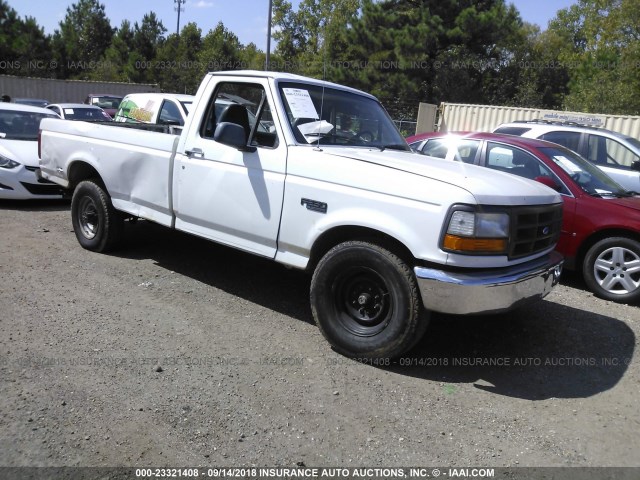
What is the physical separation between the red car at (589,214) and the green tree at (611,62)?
2297 cm

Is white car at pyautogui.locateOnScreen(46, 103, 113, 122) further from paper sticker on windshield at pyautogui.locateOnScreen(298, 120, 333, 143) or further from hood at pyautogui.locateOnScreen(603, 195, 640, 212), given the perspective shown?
hood at pyautogui.locateOnScreen(603, 195, 640, 212)

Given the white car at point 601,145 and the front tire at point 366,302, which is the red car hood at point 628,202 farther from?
the front tire at point 366,302

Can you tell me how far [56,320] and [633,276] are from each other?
561 centimetres

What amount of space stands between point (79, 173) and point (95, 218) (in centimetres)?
62

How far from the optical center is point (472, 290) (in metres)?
3.59

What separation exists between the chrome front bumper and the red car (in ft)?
8.26

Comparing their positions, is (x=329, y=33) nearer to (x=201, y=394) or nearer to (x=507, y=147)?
(x=507, y=147)

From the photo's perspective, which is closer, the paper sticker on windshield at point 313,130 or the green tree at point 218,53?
the paper sticker on windshield at point 313,130

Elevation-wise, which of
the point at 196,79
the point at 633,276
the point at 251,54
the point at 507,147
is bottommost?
the point at 633,276

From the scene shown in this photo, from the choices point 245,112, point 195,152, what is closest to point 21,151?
point 195,152

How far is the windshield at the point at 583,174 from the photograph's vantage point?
6.35 m

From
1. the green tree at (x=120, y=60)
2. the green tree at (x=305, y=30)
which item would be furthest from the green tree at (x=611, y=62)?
the green tree at (x=120, y=60)

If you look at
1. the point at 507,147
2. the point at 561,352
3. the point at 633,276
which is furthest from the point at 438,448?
the point at 507,147

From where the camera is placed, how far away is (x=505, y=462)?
10.00 ft
